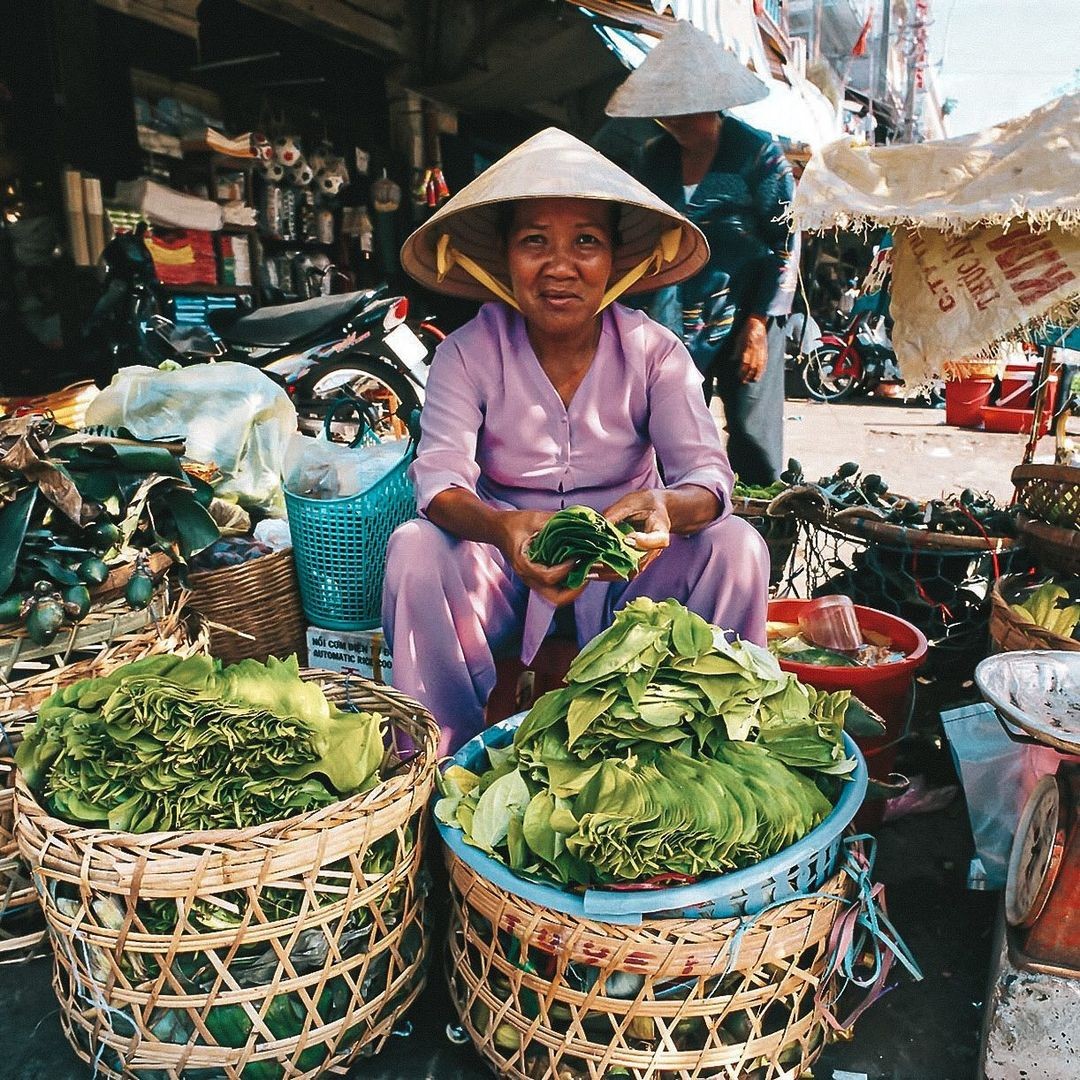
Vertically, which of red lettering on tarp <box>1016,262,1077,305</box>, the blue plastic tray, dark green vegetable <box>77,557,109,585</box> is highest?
red lettering on tarp <box>1016,262,1077,305</box>

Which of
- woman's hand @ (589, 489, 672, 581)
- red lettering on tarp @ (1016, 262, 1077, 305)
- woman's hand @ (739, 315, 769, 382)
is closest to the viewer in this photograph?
woman's hand @ (589, 489, 672, 581)

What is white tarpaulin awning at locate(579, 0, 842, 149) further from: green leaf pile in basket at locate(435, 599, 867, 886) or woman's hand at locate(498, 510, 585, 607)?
green leaf pile in basket at locate(435, 599, 867, 886)

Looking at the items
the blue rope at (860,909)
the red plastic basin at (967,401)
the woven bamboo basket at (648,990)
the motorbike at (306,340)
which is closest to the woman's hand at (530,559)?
the woven bamboo basket at (648,990)

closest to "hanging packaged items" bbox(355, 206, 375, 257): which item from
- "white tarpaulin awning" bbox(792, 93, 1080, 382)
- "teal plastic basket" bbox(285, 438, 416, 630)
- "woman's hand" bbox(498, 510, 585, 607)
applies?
"teal plastic basket" bbox(285, 438, 416, 630)

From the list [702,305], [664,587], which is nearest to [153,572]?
[664,587]

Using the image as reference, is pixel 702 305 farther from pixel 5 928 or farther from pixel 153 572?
pixel 5 928

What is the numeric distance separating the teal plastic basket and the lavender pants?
2.09ft

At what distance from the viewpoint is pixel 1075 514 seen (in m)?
2.48

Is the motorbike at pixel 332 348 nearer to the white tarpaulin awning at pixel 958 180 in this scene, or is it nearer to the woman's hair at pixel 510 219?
the woman's hair at pixel 510 219

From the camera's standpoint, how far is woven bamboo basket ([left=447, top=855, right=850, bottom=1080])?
1316 mm

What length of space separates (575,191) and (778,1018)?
164 cm

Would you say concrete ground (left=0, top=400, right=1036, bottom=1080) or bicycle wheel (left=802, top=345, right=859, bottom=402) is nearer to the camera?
concrete ground (left=0, top=400, right=1036, bottom=1080)

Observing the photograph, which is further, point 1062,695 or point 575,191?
point 575,191

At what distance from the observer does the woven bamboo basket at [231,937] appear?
4.26 feet
